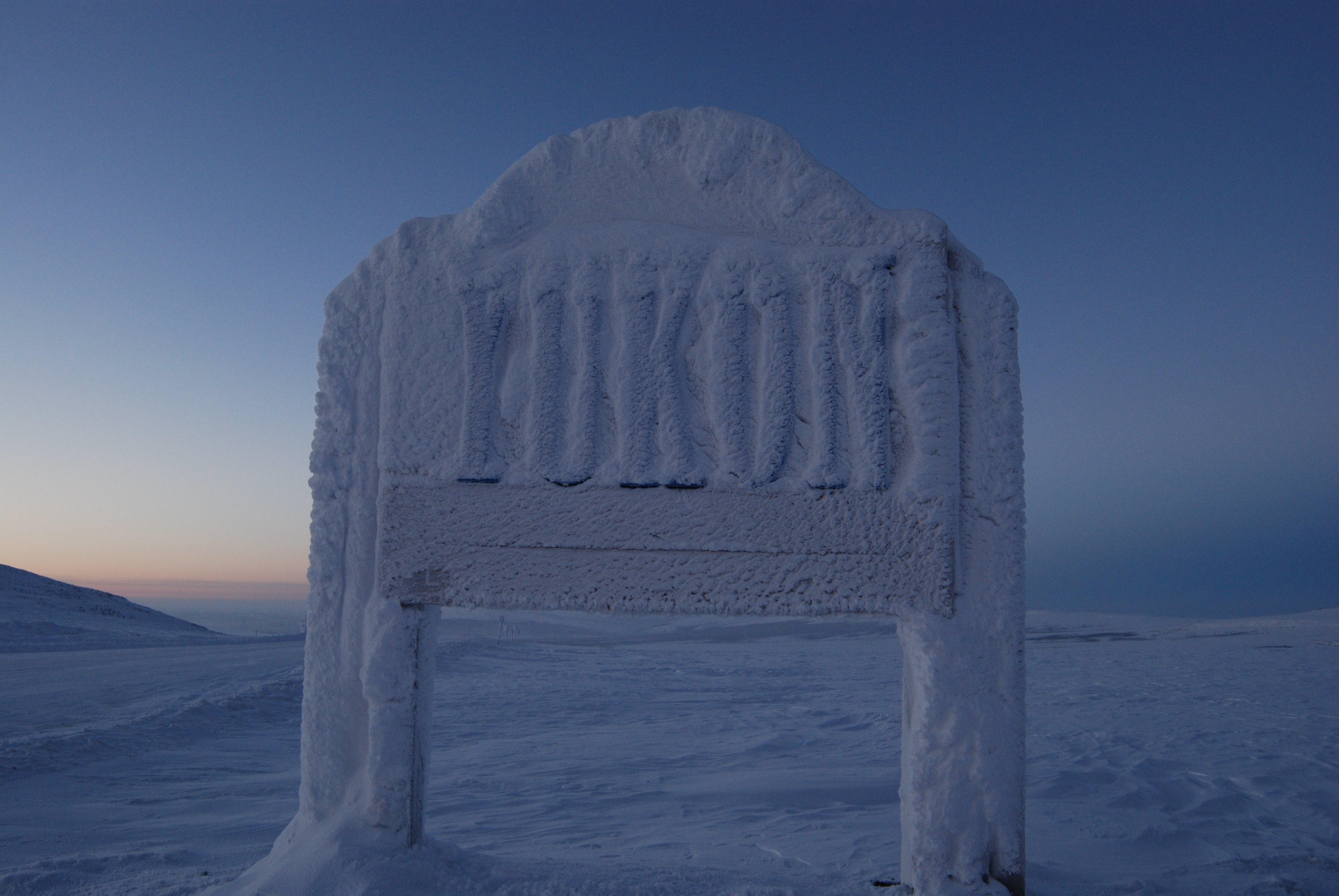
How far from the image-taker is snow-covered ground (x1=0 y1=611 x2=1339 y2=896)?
8.31ft

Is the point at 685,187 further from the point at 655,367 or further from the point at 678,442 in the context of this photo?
the point at 678,442

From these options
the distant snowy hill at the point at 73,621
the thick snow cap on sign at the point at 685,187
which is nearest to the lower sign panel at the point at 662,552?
the thick snow cap on sign at the point at 685,187

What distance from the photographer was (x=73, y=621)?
14156 millimetres

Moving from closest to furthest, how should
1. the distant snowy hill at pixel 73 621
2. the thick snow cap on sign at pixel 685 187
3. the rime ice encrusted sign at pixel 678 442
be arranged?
1. the rime ice encrusted sign at pixel 678 442
2. the thick snow cap on sign at pixel 685 187
3. the distant snowy hill at pixel 73 621

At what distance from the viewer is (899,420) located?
1.91 meters

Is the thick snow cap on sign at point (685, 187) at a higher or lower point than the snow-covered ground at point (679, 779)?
higher

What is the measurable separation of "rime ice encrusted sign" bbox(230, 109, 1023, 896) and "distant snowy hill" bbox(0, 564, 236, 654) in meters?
11.1

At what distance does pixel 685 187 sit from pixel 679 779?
3.24 meters

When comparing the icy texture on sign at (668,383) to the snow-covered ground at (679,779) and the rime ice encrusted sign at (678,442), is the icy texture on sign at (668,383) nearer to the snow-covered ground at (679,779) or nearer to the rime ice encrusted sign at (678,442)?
the rime ice encrusted sign at (678,442)

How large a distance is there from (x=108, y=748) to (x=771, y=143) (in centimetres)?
532

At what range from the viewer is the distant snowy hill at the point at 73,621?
1113 cm

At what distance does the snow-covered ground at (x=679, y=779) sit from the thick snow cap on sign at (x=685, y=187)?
183 centimetres

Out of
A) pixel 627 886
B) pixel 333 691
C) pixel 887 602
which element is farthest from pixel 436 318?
pixel 627 886

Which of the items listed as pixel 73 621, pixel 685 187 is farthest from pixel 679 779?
pixel 73 621
